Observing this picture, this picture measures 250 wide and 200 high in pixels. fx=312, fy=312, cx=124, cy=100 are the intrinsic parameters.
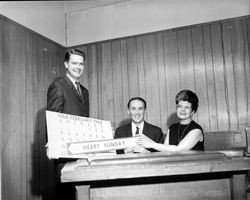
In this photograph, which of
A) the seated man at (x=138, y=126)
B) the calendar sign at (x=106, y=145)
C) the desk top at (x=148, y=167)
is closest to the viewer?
the desk top at (x=148, y=167)

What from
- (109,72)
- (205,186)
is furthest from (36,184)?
(205,186)

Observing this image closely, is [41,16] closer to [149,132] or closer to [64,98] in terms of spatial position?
[64,98]

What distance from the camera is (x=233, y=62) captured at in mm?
3379

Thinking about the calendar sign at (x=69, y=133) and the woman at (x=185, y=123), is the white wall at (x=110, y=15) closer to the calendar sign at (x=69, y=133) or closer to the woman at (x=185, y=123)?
the woman at (x=185, y=123)

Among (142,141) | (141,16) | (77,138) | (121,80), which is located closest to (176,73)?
(121,80)

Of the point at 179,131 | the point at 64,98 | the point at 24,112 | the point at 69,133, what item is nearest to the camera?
the point at 69,133

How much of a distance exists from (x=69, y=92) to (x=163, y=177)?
4.09 feet

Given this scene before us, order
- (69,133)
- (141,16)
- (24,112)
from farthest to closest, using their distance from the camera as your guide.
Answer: (141,16) < (24,112) < (69,133)

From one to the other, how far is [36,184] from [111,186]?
2.18 m

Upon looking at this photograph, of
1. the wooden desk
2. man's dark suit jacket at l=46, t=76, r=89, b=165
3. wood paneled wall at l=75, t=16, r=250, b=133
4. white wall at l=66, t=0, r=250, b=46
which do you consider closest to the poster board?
the wooden desk

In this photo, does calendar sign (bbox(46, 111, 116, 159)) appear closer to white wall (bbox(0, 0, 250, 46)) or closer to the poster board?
the poster board

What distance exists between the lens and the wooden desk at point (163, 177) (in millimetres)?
1150

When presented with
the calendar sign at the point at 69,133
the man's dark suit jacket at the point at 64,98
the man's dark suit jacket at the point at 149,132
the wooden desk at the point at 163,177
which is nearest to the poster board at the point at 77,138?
the calendar sign at the point at 69,133

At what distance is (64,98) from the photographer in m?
2.24
